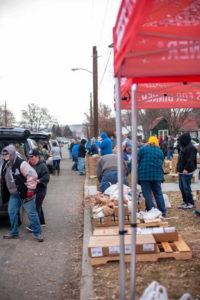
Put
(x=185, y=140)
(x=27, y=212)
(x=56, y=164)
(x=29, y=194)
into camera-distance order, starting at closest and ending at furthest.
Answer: (x=29, y=194) < (x=27, y=212) < (x=185, y=140) < (x=56, y=164)

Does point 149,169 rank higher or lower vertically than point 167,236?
higher

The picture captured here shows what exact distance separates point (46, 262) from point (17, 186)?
167cm

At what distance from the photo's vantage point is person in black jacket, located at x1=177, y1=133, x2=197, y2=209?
8820mm

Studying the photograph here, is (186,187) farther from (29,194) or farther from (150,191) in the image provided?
(29,194)

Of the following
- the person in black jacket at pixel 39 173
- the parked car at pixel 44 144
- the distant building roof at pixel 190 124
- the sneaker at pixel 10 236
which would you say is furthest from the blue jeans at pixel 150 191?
the distant building roof at pixel 190 124

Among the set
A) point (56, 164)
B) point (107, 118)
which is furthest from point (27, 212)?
point (107, 118)

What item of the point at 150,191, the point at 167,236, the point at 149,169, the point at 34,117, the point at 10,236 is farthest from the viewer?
the point at 34,117

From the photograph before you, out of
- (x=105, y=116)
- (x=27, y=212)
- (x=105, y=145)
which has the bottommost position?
(x=27, y=212)

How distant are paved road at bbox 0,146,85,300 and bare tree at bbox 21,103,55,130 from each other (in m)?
83.3

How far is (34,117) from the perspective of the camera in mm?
92375

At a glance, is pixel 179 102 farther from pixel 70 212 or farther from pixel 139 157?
pixel 70 212

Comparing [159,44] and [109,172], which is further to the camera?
[109,172]

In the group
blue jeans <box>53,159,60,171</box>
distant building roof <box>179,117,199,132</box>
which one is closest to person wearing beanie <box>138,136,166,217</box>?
blue jeans <box>53,159,60,171</box>

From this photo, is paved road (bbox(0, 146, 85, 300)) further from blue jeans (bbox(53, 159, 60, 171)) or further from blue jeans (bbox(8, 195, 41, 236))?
blue jeans (bbox(53, 159, 60, 171))
